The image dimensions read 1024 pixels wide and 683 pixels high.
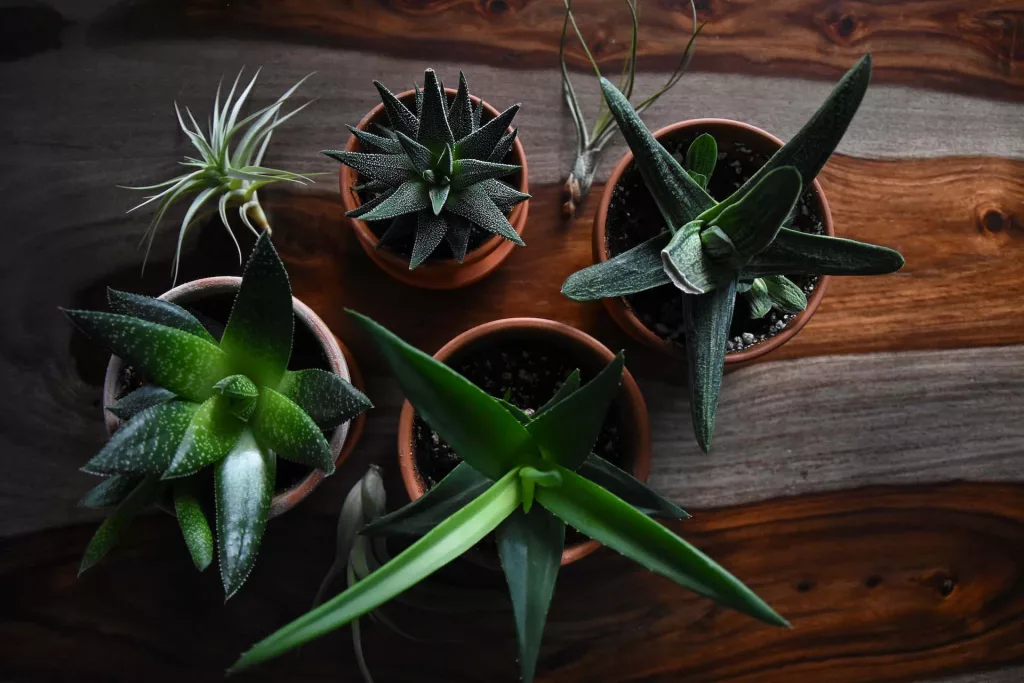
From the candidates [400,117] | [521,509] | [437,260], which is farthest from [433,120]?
[521,509]

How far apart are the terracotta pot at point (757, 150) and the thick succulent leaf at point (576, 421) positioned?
223mm

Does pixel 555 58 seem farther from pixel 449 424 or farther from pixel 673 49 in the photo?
pixel 449 424

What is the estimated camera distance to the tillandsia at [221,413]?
1.66ft

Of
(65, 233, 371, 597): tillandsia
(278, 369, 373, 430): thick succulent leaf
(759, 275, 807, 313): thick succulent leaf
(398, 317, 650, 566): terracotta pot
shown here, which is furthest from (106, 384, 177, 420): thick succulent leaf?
(759, 275, 807, 313): thick succulent leaf

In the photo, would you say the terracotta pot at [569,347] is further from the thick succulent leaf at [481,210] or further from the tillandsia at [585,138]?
the tillandsia at [585,138]

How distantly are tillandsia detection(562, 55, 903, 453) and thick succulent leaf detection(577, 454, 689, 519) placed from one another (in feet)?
0.18

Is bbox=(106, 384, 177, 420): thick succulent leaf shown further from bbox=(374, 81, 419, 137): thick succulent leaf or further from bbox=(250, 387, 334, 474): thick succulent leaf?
bbox=(374, 81, 419, 137): thick succulent leaf

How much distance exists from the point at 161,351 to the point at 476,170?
30cm

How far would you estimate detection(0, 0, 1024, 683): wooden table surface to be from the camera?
2.60 ft

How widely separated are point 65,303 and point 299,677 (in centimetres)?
50

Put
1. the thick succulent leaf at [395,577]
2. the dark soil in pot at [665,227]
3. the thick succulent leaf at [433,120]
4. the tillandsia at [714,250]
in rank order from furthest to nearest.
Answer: the dark soil in pot at [665,227]
the thick succulent leaf at [433,120]
the tillandsia at [714,250]
the thick succulent leaf at [395,577]

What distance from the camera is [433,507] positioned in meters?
0.53

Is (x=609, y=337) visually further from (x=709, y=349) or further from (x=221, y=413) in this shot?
(x=221, y=413)

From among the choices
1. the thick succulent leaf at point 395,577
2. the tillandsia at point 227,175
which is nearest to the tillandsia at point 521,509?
the thick succulent leaf at point 395,577
